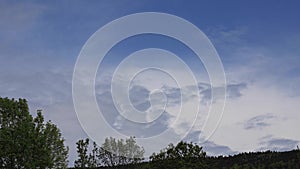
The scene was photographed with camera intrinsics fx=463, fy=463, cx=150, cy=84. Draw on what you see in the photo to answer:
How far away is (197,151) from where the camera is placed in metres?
34.2

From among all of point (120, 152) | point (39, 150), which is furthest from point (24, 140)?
point (120, 152)

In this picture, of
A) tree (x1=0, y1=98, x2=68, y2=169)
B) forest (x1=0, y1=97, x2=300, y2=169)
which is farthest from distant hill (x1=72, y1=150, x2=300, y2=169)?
tree (x1=0, y1=98, x2=68, y2=169)

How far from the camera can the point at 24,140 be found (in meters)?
46.0

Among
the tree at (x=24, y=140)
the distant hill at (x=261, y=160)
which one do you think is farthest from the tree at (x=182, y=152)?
the tree at (x=24, y=140)

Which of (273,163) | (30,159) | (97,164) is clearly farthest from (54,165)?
(273,163)

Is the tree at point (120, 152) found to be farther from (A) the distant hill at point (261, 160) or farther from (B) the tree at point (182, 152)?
(B) the tree at point (182, 152)

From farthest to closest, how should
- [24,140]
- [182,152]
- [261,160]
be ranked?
[261,160] < [24,140] < [182,152]

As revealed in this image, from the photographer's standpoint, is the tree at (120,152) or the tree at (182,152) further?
the tree at (120,152)

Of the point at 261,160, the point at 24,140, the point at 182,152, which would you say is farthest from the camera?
the point at 261,160

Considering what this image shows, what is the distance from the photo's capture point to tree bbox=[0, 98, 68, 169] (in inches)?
1779

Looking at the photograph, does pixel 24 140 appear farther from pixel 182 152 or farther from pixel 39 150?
pixel 182 152

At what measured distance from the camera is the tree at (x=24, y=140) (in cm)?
4519

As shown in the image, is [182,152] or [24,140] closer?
[182,152]

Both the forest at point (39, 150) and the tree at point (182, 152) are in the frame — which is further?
the forest at point (39, 150)
